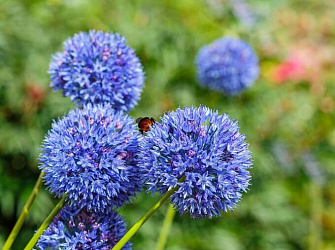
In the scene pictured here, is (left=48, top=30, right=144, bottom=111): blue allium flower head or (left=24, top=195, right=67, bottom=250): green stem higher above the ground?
(left=48, top=30, right=144, bottom=111): blue allium flower head

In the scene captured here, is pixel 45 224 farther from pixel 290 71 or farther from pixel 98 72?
pixel 290 71

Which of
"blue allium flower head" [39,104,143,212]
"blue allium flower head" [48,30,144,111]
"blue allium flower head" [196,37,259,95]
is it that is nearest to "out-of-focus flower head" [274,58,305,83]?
"blue allium flower head" [196,37,259,95]

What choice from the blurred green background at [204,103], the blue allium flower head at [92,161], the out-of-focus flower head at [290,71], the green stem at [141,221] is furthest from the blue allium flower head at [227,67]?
the green stem at [141,221]

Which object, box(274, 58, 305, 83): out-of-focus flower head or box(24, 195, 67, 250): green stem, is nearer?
box(24, 195, 67, 250): green stem

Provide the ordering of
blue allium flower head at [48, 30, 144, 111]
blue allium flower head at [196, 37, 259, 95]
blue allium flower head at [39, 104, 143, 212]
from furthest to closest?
blue allium flower head at [196, 37, 259, 95] < blue allium flower head at [48, 30, 144, 111] < blue allium flower head at [39, 104, 143, 212]

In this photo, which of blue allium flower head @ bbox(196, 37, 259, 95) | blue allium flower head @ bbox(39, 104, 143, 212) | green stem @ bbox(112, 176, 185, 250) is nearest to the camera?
green stem @ bbox(112, 176, 185, 250)

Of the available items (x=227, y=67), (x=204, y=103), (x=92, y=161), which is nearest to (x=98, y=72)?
(x=92, y=161)

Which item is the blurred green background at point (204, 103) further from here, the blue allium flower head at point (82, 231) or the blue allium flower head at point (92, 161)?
the blue allium flower head at point (92, 161)

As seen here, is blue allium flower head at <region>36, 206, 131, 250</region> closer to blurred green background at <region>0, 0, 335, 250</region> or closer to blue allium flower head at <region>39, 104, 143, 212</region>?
blue allium flower head at <region>39, 104, 143, 212</region>

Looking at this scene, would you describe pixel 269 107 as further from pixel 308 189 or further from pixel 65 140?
pixel 65 140
